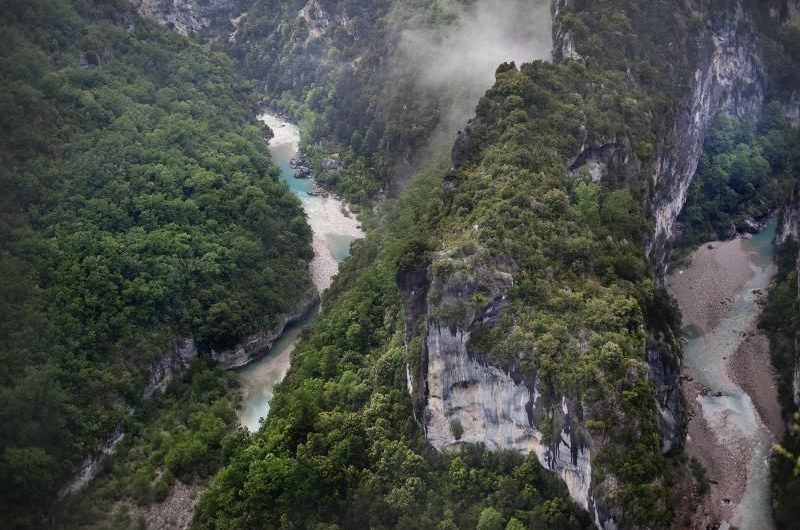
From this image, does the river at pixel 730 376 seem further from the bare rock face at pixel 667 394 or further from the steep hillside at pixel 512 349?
the bare rock face at pixel 667 394

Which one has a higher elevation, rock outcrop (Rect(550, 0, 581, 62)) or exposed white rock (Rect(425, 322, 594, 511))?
rock outcrop (Rect(550, 0, 581, 62))

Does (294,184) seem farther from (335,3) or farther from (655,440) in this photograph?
(655,440)

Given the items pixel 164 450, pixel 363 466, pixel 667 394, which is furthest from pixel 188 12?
pixel 667 394

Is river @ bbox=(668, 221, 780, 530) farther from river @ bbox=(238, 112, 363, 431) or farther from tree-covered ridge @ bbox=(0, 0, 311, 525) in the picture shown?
tree-covered ridge @ bbox=(0, 0, 311, 525)

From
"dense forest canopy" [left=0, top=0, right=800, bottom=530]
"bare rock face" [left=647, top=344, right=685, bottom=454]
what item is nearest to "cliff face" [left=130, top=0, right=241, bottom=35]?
"dense forest canopy" [left=0, top=0, right=800, bottom=530]

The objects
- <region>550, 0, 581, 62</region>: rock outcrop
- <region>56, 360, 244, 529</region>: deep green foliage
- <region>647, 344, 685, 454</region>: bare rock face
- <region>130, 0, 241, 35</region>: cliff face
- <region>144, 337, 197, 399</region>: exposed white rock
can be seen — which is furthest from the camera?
<region>130, 0, 241, 35</region>: cliff face

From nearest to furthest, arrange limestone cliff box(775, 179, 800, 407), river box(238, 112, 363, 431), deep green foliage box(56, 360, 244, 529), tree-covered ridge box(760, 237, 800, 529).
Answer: tree-covered ridge box(760, 237, 800, 529), deep green foliage box(56, 360, 244, 529), river box(238, 112, 363, 431), limestone cliff box(775, 179, 800, 407)
